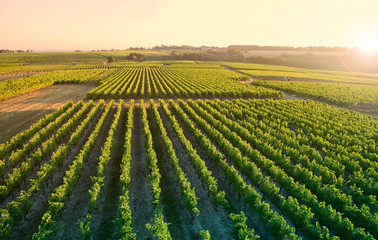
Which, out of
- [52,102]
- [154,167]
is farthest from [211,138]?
[52,102]

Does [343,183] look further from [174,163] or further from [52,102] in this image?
[52,102]

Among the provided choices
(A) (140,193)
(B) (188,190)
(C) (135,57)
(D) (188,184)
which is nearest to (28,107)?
(A) (140,193)

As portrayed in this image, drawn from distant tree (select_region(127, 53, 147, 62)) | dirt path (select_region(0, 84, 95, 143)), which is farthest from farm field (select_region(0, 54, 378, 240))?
distant tree (select_region(127, 53, 147, 62))

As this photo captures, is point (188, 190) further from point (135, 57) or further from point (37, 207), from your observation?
point (135, 57)

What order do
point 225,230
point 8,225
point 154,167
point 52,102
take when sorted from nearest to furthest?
point 8,225 < point 225,230 < point 154,167 < point 52,102

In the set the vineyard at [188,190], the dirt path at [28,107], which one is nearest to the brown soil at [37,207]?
the vineyard at [188,190]

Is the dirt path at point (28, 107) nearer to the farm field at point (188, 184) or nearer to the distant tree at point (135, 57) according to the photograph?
the farm field at point (188, 184)

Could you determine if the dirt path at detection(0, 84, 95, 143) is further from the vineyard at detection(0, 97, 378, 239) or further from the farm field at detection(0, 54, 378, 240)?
the vineyard at detection(0, 97, 378, 239)
